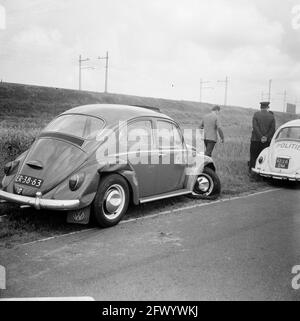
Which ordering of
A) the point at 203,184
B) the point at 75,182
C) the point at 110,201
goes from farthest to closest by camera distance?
the point at 203,184 < the point at 110,201 < the point at 75,182

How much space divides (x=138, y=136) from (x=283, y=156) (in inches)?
179

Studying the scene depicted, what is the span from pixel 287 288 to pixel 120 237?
2223 mm

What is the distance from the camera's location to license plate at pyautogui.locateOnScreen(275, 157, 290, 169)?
938cm

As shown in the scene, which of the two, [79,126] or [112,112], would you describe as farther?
[112,112]

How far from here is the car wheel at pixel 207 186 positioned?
7.84 metres

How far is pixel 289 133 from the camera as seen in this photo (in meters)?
10.2

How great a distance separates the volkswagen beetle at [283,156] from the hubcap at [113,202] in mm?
4806
